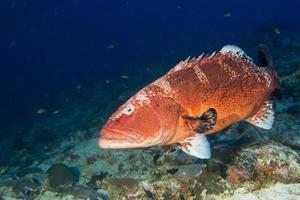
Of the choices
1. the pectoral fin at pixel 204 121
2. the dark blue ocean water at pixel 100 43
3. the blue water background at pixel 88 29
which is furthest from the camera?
the blue water background at pixel 88 29

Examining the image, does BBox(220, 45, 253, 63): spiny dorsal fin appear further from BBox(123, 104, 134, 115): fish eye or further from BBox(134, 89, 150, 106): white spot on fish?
BBox(123, 104, 134, 115): fish eye

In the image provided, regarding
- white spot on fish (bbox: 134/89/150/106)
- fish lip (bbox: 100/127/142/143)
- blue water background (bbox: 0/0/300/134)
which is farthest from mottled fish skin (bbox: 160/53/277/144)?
blue water background (bbox: 0/0/300/134)

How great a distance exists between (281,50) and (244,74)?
16.2m

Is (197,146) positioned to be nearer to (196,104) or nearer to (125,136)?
(196,104)

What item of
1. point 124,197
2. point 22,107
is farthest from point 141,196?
point 22,107

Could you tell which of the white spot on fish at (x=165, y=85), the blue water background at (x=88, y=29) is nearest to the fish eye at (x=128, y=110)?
the white spot on fish at (x=165, y=85)

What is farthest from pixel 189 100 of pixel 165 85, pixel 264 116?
pixel 264 116

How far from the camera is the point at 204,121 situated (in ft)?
10.5

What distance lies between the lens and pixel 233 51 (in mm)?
3785

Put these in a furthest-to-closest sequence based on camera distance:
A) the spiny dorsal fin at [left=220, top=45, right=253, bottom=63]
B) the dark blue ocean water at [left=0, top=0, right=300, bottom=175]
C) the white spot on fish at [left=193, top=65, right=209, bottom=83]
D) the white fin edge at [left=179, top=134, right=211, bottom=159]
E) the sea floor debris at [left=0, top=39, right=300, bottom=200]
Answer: the dark blue ocean water at [left=0, top=0, right=300, bottom=175] < the sea floor debris at [left=0, top=39, right=300, bottom=200] < the spiny dorsal fin at [left=220, top=45, right=253, bottom=63] < the white spot on fish at [left=193, top=65, right=209, bottom=83] < the white fin edge at [left=179, top=134, right=211, bottom=159]

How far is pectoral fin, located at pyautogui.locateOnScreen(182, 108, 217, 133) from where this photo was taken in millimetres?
3187

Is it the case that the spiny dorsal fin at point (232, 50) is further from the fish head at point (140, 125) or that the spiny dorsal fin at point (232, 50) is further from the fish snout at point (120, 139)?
the fish snout at point (120, 139)

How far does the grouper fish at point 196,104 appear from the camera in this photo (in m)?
3.11

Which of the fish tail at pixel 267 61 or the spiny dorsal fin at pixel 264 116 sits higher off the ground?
the fish tail at pixel 267 61
